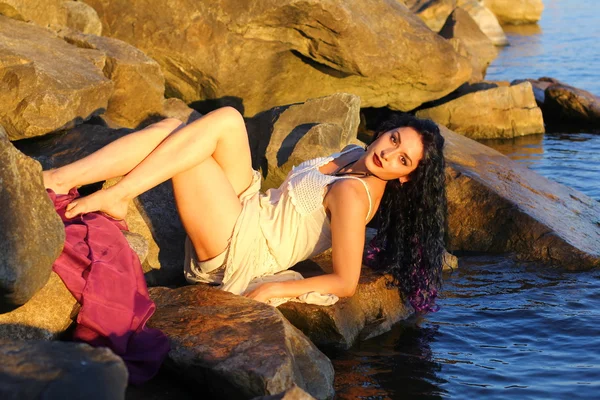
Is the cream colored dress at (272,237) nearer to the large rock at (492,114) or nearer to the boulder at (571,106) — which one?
the large rock at (492,114)

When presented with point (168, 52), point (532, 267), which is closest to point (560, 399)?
point (532, 267)

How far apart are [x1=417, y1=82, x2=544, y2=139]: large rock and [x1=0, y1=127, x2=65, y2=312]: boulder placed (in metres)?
8.48

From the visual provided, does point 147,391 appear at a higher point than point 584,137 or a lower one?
lower

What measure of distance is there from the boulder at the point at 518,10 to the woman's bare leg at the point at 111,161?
23045mm

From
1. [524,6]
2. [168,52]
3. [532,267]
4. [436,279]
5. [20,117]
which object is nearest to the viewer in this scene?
[436,279]

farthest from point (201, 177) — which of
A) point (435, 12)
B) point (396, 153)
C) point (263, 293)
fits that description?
point (435, 12)

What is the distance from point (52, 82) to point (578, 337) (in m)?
4.15

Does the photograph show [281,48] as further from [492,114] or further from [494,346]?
[494,346]

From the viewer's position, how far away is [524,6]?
1057 inches

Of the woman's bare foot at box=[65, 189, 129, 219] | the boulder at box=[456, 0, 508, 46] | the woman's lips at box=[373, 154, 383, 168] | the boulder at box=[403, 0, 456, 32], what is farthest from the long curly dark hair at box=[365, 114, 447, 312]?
the boulder at box=[456, 0, 508, 46]

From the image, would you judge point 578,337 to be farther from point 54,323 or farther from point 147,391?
point 54,323

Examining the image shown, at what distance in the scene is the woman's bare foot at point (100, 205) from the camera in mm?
4859

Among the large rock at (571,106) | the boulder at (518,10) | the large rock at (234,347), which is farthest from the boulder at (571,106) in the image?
the boulder at (518,10)

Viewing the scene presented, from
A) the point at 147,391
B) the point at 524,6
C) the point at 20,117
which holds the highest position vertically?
the point at 524,6
